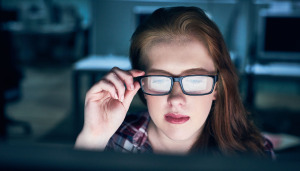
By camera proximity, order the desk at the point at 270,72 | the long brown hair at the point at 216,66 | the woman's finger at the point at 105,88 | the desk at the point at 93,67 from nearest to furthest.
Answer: the woman's finger at the point at 105,88
the long brown hair at the point at 216,66
the desk at the point at 270,72
the desk at the point at 93,67

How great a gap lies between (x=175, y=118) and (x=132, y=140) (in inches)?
7.4

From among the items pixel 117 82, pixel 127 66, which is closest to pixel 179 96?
pixel 117 82

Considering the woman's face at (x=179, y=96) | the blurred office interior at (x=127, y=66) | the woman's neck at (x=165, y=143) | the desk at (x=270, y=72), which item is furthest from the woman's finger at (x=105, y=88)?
the desk at (x=270, y=72)

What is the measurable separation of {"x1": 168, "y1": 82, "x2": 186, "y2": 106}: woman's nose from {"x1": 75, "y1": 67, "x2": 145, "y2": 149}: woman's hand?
0.29 feet

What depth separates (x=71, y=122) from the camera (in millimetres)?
3113

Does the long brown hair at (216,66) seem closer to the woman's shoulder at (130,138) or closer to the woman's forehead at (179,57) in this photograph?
the woman's forehead at (179,57)

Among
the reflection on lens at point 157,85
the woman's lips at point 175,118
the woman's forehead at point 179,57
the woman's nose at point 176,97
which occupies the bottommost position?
the woman's lips at point 175,118

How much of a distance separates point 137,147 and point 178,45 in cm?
31

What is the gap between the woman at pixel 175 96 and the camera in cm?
72

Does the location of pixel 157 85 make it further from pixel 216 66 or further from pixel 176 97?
pixel 216 66

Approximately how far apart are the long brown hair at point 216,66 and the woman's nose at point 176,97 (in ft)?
0.45

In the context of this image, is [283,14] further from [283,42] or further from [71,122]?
[71,122]

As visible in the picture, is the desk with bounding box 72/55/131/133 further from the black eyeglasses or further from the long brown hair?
the black eyeglasses

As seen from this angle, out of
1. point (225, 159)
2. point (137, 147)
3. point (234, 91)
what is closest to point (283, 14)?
point (234, 91)
